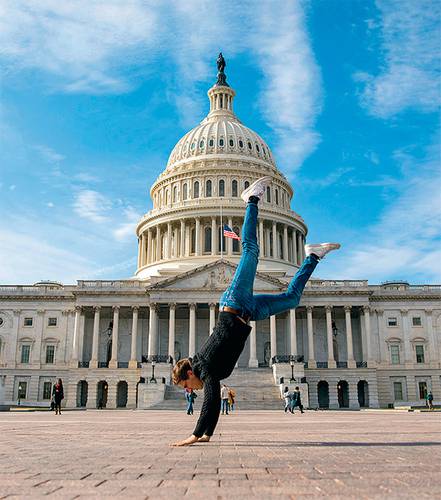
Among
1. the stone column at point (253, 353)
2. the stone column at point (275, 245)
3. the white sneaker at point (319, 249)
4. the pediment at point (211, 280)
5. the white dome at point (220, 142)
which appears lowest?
the white sneaker at point (319, 249)

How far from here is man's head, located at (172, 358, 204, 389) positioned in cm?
1057

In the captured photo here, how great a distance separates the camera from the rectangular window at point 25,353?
77750mm

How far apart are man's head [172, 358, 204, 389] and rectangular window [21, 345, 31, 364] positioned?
7239 centimetres

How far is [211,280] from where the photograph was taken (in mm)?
73750

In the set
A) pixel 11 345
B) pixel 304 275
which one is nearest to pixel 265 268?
pixel 11 345

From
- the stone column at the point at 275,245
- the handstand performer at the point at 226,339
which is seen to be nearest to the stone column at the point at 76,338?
the stone column at the point at 275,245

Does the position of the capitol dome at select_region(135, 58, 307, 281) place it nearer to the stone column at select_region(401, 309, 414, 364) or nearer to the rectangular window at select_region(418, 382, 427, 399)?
the stone column at select_region(401, 309, 414, 364)

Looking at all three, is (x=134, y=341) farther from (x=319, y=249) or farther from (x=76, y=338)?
(x=319, y=249)

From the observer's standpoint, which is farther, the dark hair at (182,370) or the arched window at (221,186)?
the arched window at (221,186)

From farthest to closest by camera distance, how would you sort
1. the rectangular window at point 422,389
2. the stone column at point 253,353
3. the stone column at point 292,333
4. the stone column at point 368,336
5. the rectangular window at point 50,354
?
the rectangular window at point 50,354 < the rectangular window at point 422,389 < the stone column at point 368,336 < the stone column at point 292,333 < the stone column at point 253,353

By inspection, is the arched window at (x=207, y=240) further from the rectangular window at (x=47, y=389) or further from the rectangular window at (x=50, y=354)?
the rectangular window at (x=47, y=389)

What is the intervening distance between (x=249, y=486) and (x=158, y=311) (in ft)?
235

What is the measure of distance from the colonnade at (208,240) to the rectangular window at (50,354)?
71.7ft

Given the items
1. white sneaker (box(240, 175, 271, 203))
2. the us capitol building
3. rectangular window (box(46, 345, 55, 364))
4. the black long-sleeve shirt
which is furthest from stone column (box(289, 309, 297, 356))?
the black long-sleeve shirt
